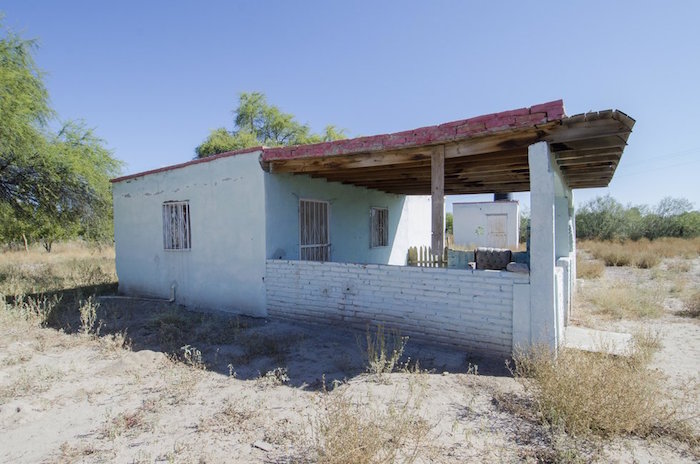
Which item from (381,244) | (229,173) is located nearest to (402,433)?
(229,173)

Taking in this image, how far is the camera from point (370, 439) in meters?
2.64

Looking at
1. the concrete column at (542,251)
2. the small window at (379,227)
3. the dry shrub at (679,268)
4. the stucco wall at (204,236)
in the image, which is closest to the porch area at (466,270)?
the concrete column at (542,251)

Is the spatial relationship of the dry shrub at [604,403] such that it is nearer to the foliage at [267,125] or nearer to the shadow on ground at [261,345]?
the shadow on ground at [261,345]

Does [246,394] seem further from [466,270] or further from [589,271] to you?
[589,271]

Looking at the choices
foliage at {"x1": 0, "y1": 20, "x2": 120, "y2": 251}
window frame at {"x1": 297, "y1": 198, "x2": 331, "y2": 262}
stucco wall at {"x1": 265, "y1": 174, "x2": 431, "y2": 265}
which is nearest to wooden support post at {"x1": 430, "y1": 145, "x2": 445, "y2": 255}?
stucco wall at {"x1": 265, "y1": 174, "x2": 431, "y2": 265}

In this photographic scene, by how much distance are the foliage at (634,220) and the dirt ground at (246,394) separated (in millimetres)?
21767

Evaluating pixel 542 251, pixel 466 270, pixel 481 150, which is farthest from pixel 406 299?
pixel 481 150

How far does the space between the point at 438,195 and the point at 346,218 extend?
4486 millimetres

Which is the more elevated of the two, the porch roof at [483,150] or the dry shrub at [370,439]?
the porch roof at [483,150]

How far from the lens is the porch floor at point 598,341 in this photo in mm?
4699

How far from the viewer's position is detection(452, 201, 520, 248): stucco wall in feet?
71.2

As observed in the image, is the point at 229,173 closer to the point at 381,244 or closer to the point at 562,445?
the point at 381,244

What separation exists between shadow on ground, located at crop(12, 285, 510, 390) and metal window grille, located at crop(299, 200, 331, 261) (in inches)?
75.7

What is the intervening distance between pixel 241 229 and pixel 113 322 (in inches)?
114
